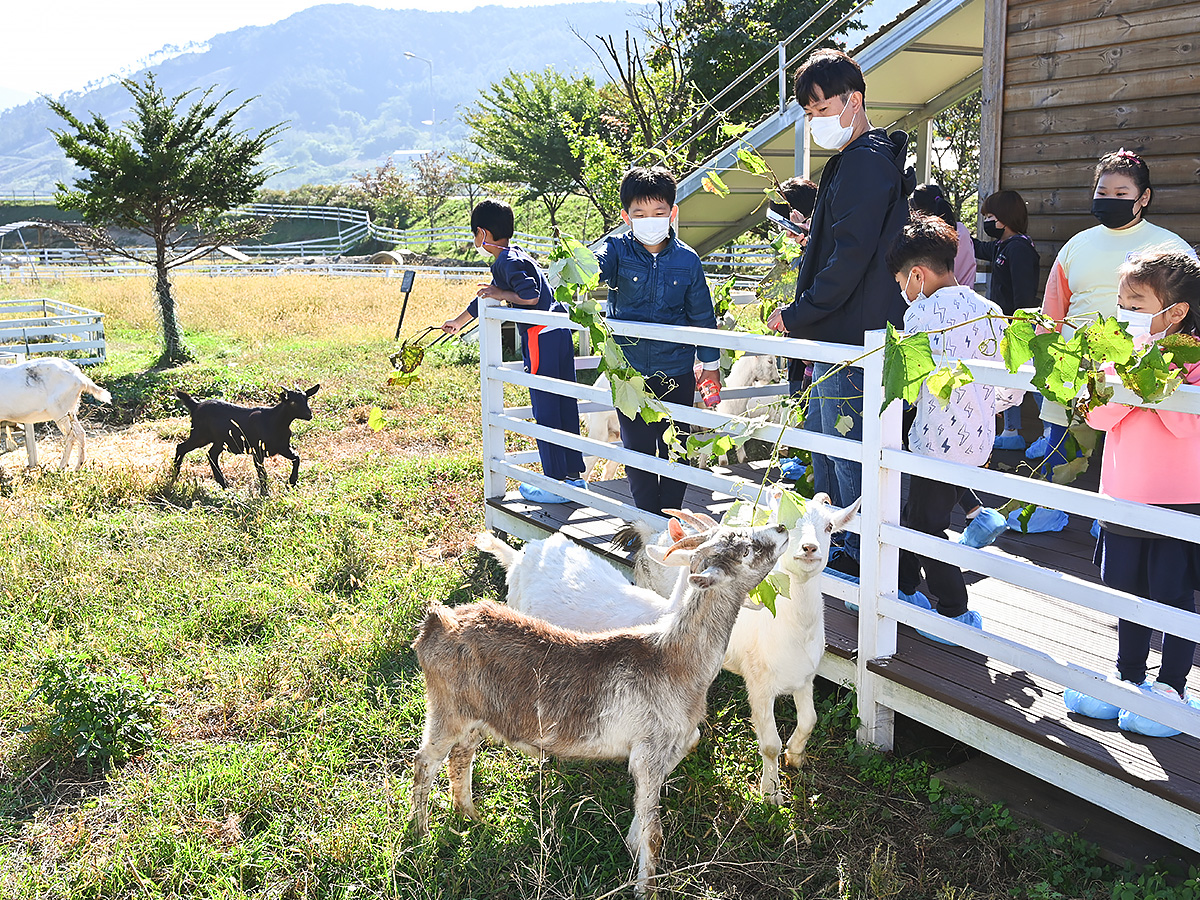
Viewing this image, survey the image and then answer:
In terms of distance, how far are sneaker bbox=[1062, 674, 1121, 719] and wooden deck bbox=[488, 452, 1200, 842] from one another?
0.03m

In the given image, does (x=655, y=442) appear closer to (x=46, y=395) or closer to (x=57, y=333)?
(x=46, y=395)

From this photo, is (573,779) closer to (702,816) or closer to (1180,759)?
(702,816)

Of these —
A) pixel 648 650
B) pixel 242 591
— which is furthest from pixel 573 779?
pixel 242 591

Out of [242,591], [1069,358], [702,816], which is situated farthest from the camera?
[242,591]

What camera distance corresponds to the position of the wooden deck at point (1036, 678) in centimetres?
314

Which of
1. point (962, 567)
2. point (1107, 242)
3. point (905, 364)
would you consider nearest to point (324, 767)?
point (962, 567)

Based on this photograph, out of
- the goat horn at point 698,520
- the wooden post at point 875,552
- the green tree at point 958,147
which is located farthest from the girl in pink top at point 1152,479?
the green tree at point 958,147

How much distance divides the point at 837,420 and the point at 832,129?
1.29 metres

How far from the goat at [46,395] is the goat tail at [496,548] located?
20.6 ft

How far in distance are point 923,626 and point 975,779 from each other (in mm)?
664

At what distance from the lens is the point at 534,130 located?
36.8 metres

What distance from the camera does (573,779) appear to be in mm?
4027

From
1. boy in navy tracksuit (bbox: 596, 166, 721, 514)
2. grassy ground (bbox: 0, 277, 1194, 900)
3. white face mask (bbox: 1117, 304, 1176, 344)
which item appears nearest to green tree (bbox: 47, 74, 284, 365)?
grassy ground (bbox: 0, 277, 1194, 900)

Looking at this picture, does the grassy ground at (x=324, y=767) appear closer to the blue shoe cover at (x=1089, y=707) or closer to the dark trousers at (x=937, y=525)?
the blue shoe cover at (x=1089, y=707)
